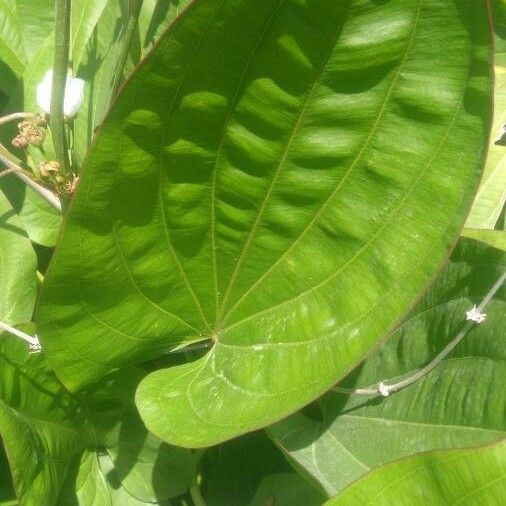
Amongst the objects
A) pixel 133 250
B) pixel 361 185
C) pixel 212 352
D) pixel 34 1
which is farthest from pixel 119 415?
pixel 34 1

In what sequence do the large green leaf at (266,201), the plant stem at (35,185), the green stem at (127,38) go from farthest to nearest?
the plant stem at (35,185) → the green stem at (127,38) → the large green leaf at (266,201)

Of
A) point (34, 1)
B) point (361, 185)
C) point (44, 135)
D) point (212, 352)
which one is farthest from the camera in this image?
point (34, 1)

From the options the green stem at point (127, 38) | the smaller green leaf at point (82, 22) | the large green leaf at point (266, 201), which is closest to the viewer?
the large green leaf at point (266, 201)

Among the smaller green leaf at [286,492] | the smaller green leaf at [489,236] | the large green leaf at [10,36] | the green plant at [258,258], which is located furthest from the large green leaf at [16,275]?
the smaller green leaf at [489,236]

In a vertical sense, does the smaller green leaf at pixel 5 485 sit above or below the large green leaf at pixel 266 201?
below

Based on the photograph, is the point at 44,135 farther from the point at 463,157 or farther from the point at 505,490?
the point at 505,490

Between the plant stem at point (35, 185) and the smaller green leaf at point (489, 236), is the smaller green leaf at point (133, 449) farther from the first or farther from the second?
the smaller green leaf at point (489, 236)
